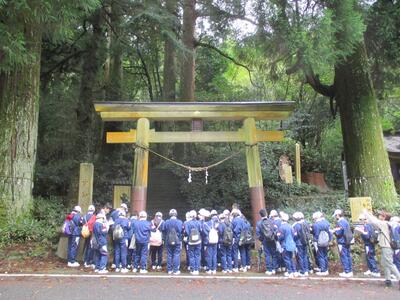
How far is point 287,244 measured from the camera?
9.38 meters

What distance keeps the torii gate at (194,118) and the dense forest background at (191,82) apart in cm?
186

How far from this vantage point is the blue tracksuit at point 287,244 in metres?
9.39

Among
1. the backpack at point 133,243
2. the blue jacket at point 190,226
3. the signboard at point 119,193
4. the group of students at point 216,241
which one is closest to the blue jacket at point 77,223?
the group of students at point 216,241

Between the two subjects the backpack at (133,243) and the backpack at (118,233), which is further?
the backpack at (133,243)

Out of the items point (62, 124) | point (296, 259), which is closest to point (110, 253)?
point (296, 259)

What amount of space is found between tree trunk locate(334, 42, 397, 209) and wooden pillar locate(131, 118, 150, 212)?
659 centimetres

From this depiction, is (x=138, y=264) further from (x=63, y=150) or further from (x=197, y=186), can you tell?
(x=63, y=150)

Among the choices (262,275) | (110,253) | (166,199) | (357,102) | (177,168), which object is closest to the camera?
(262,275)

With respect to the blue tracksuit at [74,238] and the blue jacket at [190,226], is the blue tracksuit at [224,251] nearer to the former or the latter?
the blue jacket at [190,226]

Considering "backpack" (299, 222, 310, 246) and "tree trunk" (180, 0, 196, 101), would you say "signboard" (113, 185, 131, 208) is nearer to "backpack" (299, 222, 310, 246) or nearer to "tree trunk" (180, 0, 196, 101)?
"backpack" (299, 222, 310, 246)

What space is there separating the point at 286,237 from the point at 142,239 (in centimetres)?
325

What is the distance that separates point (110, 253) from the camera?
10781 mm

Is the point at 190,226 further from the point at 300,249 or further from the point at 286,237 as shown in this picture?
the point at 300,249

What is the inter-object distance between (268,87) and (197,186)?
10786mm
